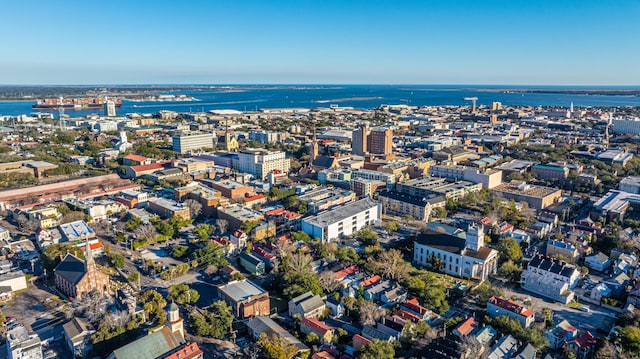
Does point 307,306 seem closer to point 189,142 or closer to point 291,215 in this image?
point 291,215

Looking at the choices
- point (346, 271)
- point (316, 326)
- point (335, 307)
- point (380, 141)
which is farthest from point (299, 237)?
point (380, 141)

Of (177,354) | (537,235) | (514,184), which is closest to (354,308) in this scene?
(177,354)

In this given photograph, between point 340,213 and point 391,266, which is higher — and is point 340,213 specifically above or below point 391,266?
above

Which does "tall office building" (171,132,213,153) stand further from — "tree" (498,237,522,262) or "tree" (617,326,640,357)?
"tree" (617,326,640,357)

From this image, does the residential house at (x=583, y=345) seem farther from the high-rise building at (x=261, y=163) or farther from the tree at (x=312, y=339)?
the high-rise building at (x=261, y=163)

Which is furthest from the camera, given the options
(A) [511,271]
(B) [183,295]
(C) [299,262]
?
(A) [511,271]

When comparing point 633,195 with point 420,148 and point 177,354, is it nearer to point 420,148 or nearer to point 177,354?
point 420,148

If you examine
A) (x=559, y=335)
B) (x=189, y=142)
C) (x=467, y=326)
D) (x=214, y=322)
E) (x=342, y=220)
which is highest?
(x=189, y=142)
